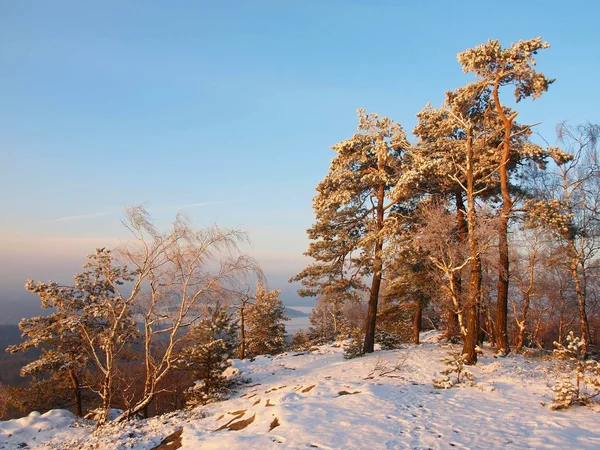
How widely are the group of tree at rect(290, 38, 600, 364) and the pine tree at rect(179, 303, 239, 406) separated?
6.04 metres

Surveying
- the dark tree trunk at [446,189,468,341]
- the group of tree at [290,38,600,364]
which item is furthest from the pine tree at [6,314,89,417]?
the dark tree trunk at [446,189,468,341]

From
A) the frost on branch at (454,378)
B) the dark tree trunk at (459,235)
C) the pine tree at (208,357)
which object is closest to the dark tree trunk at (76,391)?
the pine tree at (208,357)

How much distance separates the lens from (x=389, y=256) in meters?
17.3

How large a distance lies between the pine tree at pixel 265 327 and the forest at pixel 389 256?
14088mm

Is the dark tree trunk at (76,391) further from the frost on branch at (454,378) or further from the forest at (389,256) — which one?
the frost on branch at (454,378)

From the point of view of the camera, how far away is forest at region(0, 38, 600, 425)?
539 inches

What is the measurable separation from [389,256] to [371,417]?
9443 mm

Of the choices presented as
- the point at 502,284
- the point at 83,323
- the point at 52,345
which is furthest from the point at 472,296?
the point at 52,345

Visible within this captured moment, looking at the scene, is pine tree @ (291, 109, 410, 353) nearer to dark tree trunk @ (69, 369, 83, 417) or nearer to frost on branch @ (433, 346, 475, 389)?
frost on branch @ (433, 346, 475, 389)

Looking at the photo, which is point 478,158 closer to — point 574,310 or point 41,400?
point 574,310

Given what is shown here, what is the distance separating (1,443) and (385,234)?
55.3 ft

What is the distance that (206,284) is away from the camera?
43.9 feet

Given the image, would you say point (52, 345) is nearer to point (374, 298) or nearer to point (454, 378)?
point (374, 298)

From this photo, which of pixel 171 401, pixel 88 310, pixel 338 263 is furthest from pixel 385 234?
pixel 171 401
